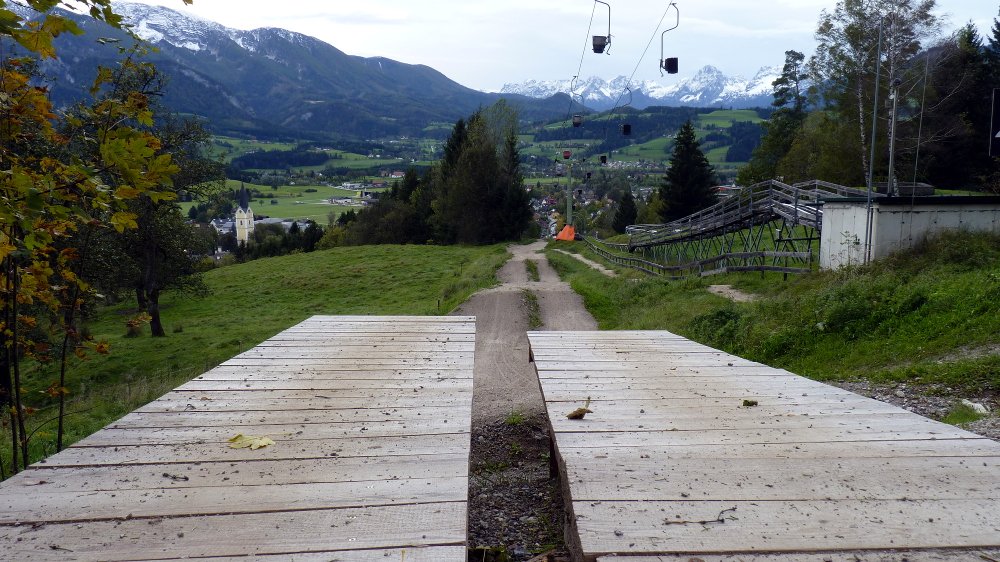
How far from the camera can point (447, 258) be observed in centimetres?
4338

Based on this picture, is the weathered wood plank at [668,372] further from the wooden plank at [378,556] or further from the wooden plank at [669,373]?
the wooden plank at [378,556]

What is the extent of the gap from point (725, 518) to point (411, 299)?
27.9 m

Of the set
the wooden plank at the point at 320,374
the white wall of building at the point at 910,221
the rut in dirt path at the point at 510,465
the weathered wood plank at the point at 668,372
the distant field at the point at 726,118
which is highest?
the distant field at the point at 726,118

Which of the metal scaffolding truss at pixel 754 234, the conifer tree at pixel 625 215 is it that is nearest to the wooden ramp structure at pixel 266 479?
the metal scaffolding truss at pixel 754 234

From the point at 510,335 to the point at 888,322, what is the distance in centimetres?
779

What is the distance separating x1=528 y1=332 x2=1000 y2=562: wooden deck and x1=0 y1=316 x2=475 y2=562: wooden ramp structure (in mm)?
570

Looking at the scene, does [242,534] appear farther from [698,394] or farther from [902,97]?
[902,97]

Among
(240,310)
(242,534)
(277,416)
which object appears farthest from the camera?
(240,310)

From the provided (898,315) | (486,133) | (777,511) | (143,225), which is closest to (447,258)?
(486,133)

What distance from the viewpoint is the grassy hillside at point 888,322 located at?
27.2ft

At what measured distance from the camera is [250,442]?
3320mm

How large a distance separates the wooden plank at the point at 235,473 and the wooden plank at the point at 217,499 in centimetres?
5

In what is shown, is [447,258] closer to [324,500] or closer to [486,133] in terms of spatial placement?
[486,133]

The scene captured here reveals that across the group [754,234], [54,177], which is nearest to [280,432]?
[54,177]
